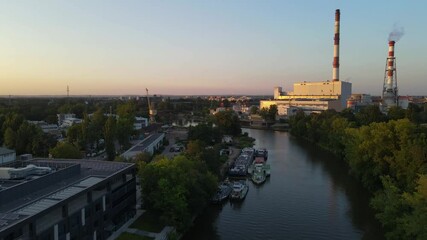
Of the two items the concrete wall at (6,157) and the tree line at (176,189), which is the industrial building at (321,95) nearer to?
the tree line at (176,189)

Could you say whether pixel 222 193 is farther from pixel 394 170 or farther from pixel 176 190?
pixel 394 170

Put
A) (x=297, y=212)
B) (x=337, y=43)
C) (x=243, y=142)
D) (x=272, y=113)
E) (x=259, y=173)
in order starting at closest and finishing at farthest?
(x=297, y=212), (x=259, y=173), (x=243, y=142), (x=337, y=43), (x=272, y=113)

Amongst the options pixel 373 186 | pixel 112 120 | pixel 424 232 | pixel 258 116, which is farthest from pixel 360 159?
pixel 258 116

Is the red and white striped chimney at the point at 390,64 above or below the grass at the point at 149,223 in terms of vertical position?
above

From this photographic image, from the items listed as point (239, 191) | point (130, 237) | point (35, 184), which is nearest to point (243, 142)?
point (239, 191)

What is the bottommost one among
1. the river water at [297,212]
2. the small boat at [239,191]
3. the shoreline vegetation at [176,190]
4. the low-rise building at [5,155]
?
the river water at [297,212]

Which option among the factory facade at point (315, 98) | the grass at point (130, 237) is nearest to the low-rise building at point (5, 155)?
the grass at point (130, 237)
